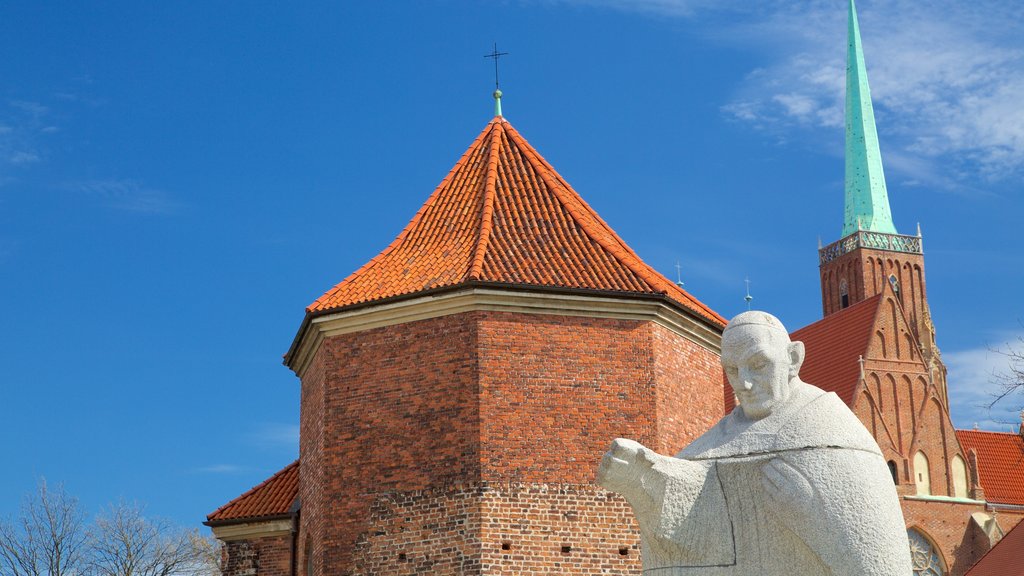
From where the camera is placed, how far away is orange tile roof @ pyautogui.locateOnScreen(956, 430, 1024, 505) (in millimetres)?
46656

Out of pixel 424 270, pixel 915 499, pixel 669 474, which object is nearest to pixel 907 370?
pixel 915 499

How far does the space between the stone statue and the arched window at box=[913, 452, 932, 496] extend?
40.8 m

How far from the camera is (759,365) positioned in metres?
5.37

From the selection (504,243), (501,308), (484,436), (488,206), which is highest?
(488,206)

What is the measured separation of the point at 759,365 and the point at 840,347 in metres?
42.0

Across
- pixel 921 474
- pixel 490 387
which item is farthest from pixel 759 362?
pixel 921 474

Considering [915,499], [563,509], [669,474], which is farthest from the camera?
[915,499]

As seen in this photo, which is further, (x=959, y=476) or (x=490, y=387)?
(x=959, y=476)

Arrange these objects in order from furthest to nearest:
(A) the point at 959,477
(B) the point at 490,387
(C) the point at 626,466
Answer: (A) the point at 959,477 < (B) the point at 490,387 < (C) the point at 626,466

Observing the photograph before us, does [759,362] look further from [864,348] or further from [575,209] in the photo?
[864,348]

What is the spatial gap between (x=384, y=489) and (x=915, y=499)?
3091 centimetres

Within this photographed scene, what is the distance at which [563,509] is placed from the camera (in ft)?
51.1

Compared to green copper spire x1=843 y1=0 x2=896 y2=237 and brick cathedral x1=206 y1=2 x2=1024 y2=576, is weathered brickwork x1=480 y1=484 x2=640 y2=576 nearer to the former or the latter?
brick cathedral x1=206 y1=2 x2=1024 y2=576

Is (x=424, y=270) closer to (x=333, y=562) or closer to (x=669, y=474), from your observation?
(x=333, y=562)
